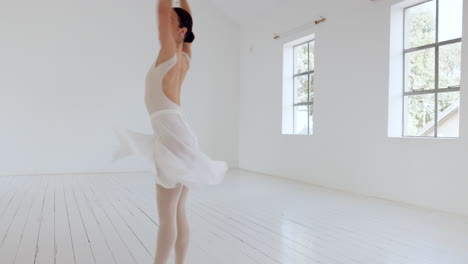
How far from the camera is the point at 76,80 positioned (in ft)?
20.5

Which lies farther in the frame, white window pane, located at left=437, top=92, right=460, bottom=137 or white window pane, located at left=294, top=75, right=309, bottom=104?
white window pane, located at left=294, top=75, right=309, bottom=104

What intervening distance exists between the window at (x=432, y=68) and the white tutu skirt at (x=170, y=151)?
3.12m

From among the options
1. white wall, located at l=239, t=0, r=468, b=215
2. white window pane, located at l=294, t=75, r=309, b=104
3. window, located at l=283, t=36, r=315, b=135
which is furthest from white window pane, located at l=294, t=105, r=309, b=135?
white wall, located at l=239, t=0, r=468, b=215

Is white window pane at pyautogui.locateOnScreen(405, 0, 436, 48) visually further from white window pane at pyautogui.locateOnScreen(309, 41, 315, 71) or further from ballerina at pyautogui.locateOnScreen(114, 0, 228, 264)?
ballerina at pyautogui.locateOnScreen(114, 0, 228, 264)

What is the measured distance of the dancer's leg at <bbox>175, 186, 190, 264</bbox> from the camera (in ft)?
4.85

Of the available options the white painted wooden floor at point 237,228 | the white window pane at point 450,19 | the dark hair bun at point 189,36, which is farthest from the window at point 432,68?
the dark hair bun at point 189,36

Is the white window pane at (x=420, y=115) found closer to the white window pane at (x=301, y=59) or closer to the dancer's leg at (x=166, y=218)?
the white window pane at (x=301, y=59)

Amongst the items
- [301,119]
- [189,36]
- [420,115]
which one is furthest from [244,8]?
[189,36]

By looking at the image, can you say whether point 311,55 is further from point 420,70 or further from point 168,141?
point 168,141

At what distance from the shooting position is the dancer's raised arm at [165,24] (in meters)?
1.32

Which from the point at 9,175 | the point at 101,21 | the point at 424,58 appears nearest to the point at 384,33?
the point at 424,58

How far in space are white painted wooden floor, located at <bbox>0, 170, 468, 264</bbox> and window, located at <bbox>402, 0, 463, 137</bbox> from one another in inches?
36.1

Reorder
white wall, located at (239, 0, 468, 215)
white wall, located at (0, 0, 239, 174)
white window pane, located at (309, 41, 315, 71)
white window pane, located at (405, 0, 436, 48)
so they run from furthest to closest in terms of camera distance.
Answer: white wall, located at (0, 0, 239, 174) → white window pane, located at (309, 41, 315, 71) → white window pane, located at (405, 0, 436, 48) → white wall, located at (239, 0, 468, 215)

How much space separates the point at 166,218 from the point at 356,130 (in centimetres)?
353
